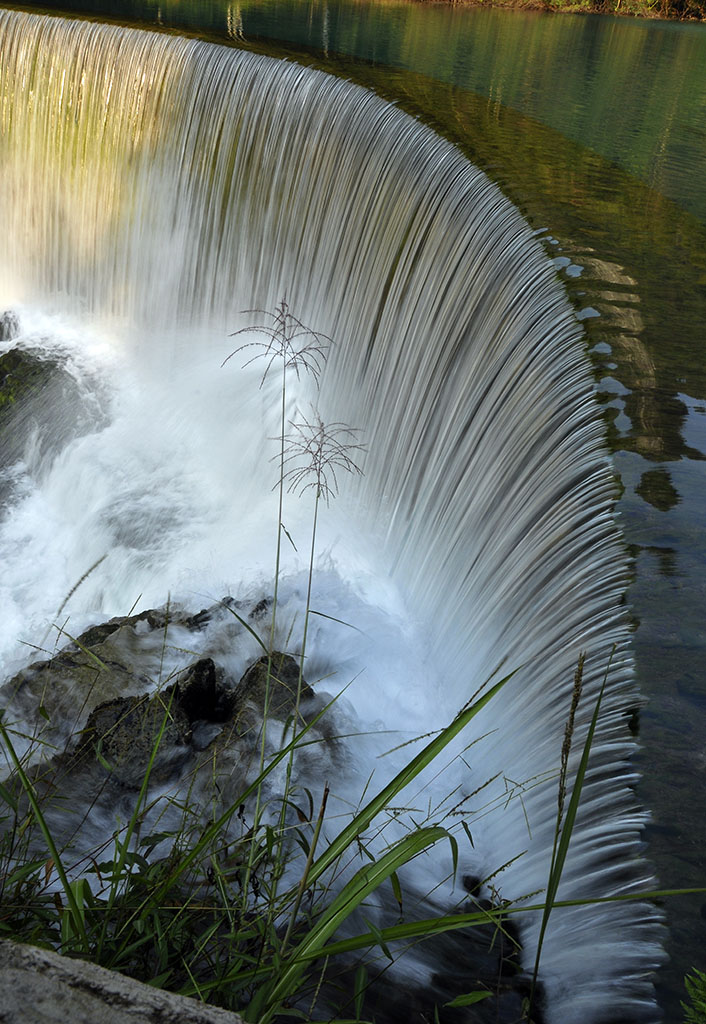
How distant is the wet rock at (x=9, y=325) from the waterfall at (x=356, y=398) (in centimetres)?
15

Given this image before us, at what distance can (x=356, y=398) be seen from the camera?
554 cm

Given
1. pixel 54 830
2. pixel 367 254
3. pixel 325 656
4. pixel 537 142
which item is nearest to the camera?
pixel 54 830

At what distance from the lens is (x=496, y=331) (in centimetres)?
411

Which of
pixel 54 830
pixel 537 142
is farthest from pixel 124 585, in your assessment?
pixel 537 142

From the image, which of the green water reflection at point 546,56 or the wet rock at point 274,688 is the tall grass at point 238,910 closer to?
the wet rock at point 274,688

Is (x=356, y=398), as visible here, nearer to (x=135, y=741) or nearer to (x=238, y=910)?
(x=135, y=741)

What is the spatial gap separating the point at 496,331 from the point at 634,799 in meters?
2.65

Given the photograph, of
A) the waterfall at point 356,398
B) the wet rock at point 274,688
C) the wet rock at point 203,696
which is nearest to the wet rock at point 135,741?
the wet rock at point 203,696

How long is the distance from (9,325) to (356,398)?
464cm

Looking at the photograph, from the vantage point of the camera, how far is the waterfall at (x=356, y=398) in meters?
2.44

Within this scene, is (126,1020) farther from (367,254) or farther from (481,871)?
(367,254)

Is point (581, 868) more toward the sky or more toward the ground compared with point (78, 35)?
more toward the ground

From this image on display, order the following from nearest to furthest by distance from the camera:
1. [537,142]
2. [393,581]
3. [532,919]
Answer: [532,919] < [393,581] < [537,142]

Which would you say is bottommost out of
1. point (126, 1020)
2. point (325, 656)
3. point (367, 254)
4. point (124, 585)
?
point (126, 1020)
